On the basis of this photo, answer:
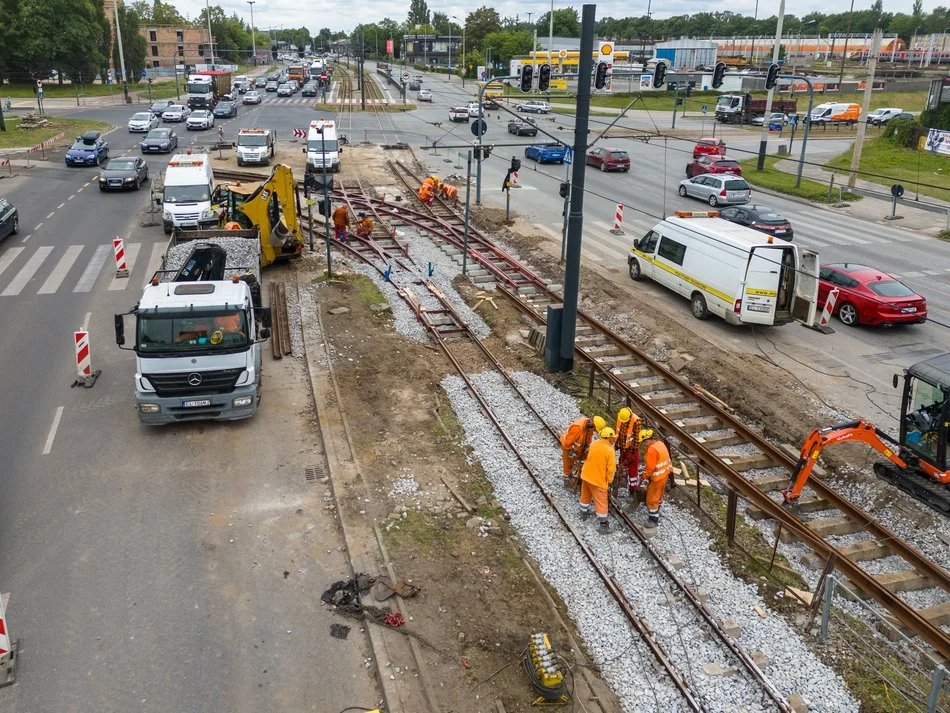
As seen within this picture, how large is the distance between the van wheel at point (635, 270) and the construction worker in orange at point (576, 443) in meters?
12.3

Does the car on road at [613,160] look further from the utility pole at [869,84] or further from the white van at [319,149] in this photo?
the white van at [319,149]

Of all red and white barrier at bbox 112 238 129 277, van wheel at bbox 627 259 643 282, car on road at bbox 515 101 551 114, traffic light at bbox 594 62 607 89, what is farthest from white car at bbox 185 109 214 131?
traffic light at bbox 594 62 607 89

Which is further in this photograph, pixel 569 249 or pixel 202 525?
pixel 569 249

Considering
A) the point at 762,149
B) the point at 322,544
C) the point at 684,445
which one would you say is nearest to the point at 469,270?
the point at 684,445

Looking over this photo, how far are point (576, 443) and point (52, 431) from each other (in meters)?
9.23

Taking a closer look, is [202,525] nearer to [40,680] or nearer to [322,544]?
[322,544]

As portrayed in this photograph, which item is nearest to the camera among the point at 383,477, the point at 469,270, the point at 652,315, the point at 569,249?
the point at 383,477

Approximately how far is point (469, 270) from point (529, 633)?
15538 millimetres

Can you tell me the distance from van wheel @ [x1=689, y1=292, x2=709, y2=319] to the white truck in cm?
1168

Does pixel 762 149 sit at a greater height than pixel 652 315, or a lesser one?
greater

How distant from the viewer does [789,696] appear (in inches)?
308

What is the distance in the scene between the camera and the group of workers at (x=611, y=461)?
33.6ft

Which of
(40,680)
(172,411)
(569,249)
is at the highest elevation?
(569,249)

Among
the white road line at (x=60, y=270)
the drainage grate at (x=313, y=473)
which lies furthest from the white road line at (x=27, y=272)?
the drainage grate at (x=313, y=473)
